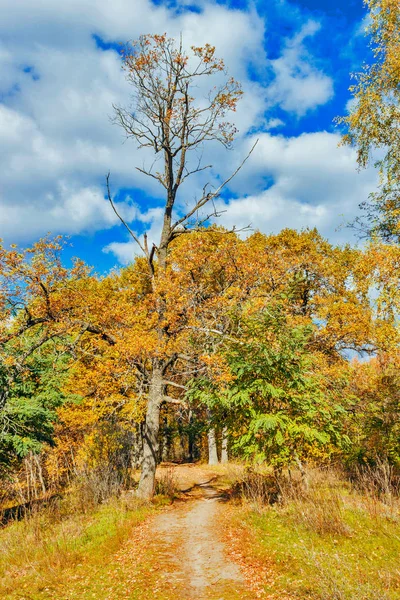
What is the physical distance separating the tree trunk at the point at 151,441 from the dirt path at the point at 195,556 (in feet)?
4.23

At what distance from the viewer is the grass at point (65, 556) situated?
6523mm

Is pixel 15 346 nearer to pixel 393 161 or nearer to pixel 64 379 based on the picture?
pixel 64 379

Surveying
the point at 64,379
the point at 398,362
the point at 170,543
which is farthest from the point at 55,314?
the point at 398,362

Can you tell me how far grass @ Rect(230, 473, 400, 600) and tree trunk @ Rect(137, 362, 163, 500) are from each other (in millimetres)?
4074

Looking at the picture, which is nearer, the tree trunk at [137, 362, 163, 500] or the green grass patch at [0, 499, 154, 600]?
the green grass patch at [0, 499, 154, 600]

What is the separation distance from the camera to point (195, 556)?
7.96 metres

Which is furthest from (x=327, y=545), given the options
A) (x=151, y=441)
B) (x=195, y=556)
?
(x=151, y=441)

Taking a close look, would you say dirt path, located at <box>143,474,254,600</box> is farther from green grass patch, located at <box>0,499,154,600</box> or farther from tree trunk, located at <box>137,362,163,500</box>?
tree trunk, located at <box>137,362,163,500</box>

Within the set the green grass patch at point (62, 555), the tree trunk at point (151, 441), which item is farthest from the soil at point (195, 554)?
the tree trunk at point (151, 441)

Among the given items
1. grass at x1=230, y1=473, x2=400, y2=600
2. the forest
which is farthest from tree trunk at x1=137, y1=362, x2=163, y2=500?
grass at x1=230, y1=473, x2=400, y2=600

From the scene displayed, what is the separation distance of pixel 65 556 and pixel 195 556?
262cm

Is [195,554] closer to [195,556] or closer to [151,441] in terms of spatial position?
[195,556]

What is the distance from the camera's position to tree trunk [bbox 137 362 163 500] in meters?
13.4

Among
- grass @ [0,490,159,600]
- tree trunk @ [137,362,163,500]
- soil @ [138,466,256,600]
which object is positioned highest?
tree trunk @ [137,362,163,500]
